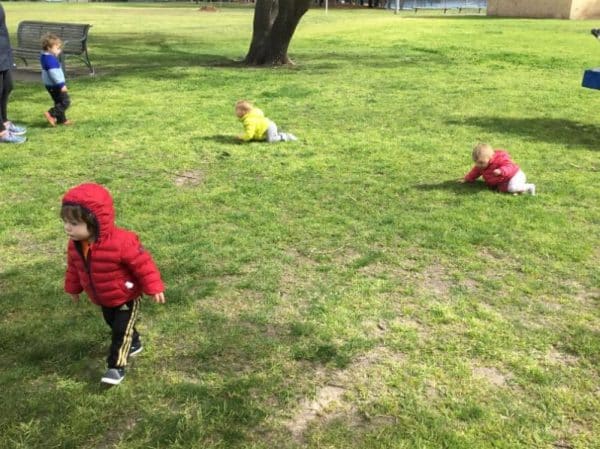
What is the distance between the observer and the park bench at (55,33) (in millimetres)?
12273

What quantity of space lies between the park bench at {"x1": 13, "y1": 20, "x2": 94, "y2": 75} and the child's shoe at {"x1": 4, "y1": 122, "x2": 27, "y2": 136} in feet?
→ 15.0

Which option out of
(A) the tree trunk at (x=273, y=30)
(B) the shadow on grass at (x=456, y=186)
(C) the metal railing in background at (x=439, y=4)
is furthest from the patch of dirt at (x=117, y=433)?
(C) the metal railing in background at (x=439, y=4)

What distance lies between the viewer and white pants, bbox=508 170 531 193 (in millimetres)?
5723

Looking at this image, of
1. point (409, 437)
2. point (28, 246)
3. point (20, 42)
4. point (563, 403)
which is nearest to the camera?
point (409, 437)

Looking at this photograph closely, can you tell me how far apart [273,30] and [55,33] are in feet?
16.1

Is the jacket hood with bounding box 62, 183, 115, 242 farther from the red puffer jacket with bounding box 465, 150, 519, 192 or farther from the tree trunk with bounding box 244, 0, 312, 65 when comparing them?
the tree trunk with bounding box 244, 0, 312, 65

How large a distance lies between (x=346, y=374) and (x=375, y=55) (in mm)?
14867

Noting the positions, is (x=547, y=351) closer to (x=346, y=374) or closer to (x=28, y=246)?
(x=346, y=374)

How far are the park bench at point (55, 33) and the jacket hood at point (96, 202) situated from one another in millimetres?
10448

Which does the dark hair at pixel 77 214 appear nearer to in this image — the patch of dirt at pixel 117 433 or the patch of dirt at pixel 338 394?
the patch of dirt at pixel 117 433

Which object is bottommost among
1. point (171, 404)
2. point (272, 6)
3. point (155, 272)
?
point (171, 404)

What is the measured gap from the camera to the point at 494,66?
1479cm

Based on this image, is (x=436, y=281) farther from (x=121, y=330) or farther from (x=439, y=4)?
(x=439, y=4)

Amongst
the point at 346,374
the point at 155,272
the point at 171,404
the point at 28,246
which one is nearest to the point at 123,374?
the point at 171,404
